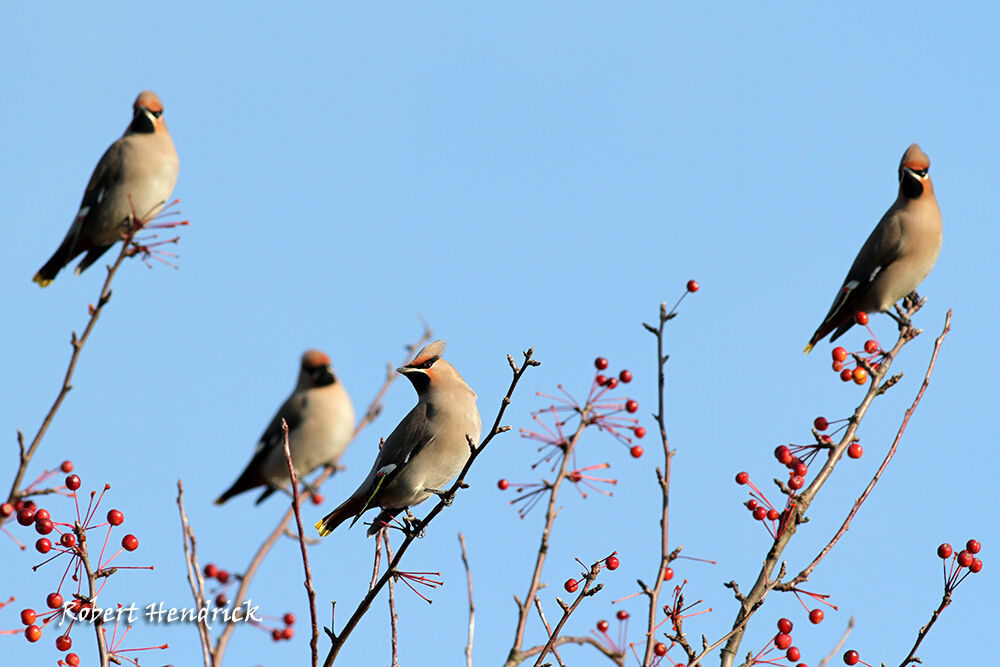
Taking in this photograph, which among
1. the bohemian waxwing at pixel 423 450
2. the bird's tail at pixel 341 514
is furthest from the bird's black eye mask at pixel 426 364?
the bird's tail at pixel 341 514

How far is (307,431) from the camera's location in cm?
653

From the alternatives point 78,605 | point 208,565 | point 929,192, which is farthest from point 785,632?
point 929,192

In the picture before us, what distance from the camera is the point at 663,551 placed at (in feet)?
9.60

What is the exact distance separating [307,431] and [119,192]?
1940 millimetres

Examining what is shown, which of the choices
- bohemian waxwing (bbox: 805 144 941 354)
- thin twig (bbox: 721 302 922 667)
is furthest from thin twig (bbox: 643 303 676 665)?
bohemian waxwing (bbox: 805 144 941 354)

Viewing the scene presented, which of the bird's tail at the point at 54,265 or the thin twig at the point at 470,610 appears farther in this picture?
the bird's tail at the point at 54,265

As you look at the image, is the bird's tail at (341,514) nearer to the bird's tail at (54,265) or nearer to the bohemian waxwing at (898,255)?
the bird's tail at (54,265)

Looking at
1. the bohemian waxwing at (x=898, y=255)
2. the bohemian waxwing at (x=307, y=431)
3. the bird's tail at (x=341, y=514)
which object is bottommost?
the bird's tail at (x=341, y=514)

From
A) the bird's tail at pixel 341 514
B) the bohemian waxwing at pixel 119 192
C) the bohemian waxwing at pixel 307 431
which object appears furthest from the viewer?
the bohemian waxwing at pixel 307 431

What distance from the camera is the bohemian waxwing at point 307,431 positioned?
6512mm

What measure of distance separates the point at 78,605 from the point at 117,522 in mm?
405

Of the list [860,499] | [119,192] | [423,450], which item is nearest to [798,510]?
[860,499]

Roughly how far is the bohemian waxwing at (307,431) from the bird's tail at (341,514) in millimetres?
2233

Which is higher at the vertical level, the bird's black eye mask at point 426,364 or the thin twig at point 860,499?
the bird's black eye mask at point 426,364
